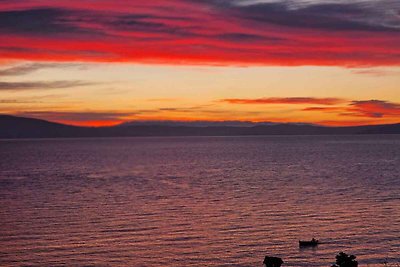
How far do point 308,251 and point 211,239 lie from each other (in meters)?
9.16

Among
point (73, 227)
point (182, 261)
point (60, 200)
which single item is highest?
point (60, 200)

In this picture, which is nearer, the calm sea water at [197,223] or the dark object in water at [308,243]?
the calm sea water at [197,223]

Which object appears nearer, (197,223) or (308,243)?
(308,243)

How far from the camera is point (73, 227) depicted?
208ft

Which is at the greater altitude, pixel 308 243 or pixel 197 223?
pixel 197 223

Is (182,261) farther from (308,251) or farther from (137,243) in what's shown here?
(308,251)

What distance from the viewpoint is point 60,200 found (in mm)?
87625

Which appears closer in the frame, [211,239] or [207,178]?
[211,239]

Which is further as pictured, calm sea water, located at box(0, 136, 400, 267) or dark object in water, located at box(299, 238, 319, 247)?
dark object in water, located at box(299, 238, 319, 247)

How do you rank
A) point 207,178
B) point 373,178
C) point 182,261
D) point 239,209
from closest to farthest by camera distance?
point 182,261, point 239,209, point 373,178, point 207,178

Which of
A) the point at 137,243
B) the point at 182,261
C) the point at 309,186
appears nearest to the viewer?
the point at 182,261

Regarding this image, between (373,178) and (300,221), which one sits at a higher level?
(373,178)

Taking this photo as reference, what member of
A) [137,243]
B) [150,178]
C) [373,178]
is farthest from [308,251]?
[150,178]

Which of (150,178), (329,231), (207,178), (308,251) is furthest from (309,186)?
(308,251)
